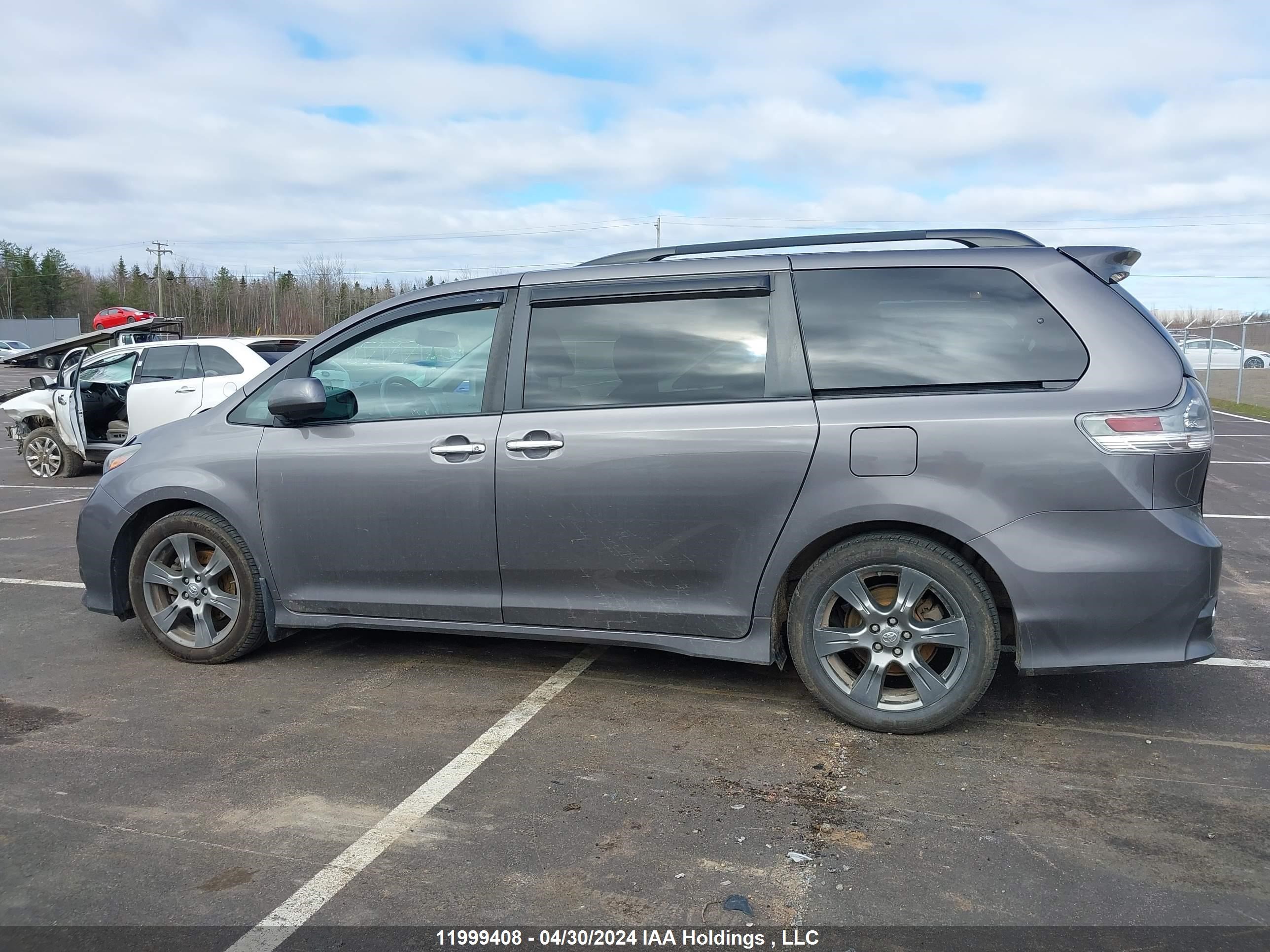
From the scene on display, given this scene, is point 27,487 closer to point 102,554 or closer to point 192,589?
point 102,554

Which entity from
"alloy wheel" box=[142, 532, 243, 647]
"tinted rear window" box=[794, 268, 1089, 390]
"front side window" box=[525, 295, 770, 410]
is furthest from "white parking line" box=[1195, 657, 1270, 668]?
"alloy wheel" box=[142, 532, 243, 647]

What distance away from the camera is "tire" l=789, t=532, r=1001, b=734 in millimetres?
3834

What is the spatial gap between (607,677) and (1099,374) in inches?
98.7

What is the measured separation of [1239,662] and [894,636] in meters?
2.16

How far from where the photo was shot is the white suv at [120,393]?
35.9ft

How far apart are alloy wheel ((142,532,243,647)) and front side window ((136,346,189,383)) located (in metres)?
6.84

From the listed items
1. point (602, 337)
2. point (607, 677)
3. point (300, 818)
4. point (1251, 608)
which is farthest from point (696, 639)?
point (1251, 608)

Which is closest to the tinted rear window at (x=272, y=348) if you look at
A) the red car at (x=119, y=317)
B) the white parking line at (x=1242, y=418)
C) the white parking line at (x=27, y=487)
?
the white parking line at (x=27, y=487)

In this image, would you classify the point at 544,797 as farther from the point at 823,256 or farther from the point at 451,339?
the point at 823,256

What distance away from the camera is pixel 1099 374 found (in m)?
3.75

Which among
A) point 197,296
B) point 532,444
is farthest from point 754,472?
point 197,296

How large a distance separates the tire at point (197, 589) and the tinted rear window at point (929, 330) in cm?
290

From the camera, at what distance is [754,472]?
3998 mm

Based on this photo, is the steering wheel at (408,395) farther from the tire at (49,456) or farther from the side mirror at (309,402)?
the tire at (49,456)
